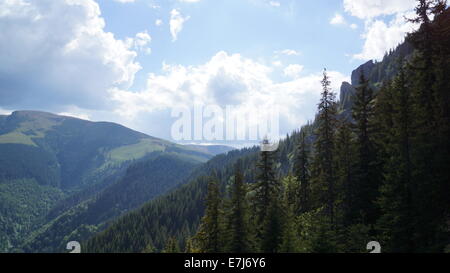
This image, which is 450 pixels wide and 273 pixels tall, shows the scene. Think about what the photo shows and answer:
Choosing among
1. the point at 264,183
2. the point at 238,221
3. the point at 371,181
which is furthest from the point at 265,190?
the point at 371,181

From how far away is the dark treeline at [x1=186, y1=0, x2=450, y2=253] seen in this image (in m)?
20.1

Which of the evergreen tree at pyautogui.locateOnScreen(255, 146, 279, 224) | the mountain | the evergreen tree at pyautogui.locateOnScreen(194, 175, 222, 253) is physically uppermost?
the evergreen tree at pyautogui.locateOnScreen(255, 146, 279, 224)

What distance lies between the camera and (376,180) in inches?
1088

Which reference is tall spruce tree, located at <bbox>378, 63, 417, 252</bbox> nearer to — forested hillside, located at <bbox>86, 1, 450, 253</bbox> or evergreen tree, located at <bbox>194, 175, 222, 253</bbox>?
forested hillside, located at <bbox>86, 1, 450, 253</bbox>

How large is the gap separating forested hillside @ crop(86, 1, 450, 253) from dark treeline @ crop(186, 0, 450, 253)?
69 mm

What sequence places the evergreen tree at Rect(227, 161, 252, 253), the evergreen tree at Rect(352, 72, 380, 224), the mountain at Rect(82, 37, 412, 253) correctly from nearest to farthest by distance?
the evergreen tree at Rect(227, 161, 252, 253)
the evergreen tree at Rect(352, 72, 380, 224)
the mountain at Rect(82, 37, 412, 253)

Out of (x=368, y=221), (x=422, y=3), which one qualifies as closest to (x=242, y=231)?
(x=368, y=221)

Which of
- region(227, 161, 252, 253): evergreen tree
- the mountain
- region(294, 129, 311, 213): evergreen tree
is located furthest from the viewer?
A: the mountain

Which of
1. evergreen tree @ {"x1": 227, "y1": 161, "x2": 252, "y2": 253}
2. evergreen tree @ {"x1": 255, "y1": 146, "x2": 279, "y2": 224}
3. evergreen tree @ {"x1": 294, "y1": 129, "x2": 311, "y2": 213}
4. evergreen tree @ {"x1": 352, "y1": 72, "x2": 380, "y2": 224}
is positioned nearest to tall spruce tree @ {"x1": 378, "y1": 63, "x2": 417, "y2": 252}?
evergreen tree @ {"x1": 352, "y1": 72, "x2": 380, "y2": 224}

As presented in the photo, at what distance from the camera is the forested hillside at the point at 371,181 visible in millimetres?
20125

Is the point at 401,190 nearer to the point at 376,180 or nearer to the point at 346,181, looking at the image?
the point at 376,180

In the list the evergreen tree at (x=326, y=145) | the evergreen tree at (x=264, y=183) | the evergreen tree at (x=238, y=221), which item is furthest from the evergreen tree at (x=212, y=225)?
the evergreen tree at (x=326, y=145)
